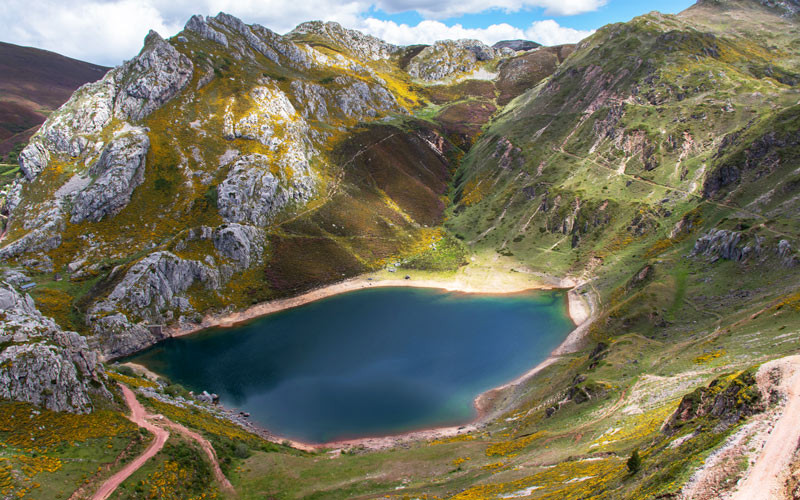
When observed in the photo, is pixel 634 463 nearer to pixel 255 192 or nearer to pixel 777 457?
pixel 777 457

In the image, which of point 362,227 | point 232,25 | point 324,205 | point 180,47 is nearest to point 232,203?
point 324,205

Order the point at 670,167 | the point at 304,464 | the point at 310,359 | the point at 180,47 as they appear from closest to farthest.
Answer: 1. the point at 304,464
2. the point at 310,359
3. the point at 670,167
4. the point at 180,47

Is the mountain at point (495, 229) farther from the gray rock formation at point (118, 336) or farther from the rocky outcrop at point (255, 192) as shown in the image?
the rocky outcrop at point (255, 192)

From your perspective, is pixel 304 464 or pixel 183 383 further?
pixel 183 383

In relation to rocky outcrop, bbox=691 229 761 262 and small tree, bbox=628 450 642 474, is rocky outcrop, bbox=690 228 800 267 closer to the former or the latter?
rocky outcrop, bbox=691 229 761 262

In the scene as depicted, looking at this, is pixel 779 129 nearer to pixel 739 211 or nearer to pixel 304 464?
pixel 739 211

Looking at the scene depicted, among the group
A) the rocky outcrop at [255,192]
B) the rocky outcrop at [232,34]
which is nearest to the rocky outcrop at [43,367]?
the rocky outcrop at [255,192]

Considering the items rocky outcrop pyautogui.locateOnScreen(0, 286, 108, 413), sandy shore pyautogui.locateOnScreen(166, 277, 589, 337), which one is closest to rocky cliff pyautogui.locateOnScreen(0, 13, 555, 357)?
sandy shore pyautogui.locateOnScreen(166, 277, 589, 337)
